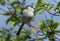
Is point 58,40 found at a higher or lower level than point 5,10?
lower

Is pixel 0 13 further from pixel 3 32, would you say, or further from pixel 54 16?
pixel 54 16

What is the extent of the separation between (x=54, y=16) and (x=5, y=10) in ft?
0.70

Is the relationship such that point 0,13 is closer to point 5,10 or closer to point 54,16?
point 5,10

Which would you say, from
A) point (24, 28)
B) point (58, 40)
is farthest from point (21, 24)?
point (58, 40)

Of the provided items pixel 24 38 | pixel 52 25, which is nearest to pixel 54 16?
pixel 52 25

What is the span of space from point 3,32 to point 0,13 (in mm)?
86

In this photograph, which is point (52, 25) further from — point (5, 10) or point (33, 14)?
point (5, 10)

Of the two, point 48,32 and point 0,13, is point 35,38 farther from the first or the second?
point 0,13

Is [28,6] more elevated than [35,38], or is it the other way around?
[28,6]

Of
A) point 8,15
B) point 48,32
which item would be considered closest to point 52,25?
point 48,32

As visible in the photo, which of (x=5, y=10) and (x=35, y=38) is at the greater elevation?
(x=5, y=10)

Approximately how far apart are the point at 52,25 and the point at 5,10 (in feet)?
0.67

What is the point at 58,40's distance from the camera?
0.74m

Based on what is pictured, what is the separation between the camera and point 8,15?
0.71m
